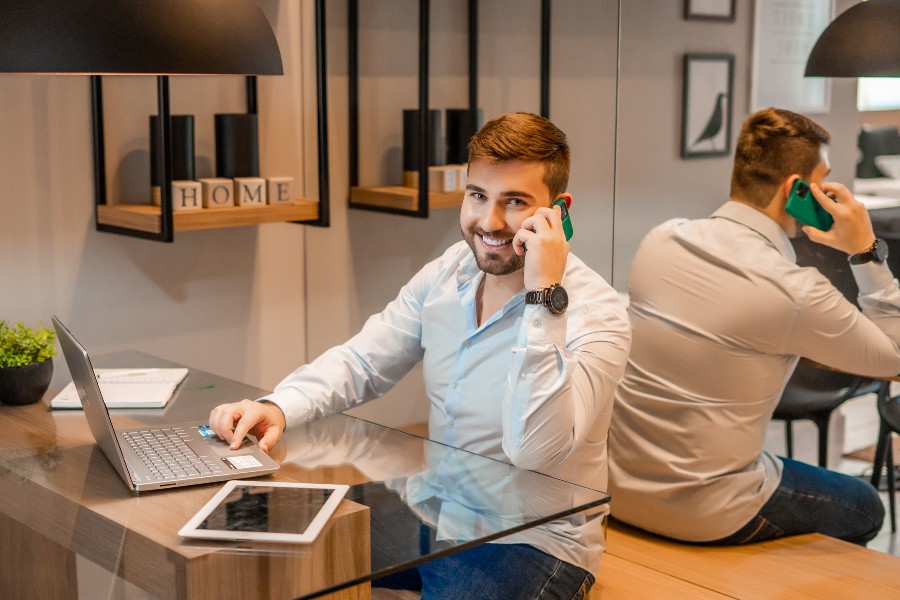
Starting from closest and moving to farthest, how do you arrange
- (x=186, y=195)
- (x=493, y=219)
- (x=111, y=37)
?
(x=111, y=37), (x=493, y=219), (x=186, y=195)

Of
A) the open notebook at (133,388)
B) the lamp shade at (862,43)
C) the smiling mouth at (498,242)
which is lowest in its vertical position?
the open notebook at (133,388)

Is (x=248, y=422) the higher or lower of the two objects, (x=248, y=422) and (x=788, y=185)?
the lower

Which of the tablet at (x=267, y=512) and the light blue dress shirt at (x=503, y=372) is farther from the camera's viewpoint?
the light blue dress shirt at (x=503, y=372)

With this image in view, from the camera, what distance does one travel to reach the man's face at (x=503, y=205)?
196 centimetres

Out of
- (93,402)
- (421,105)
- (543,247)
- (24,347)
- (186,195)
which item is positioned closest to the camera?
(93,402)

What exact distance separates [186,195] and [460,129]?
84cm

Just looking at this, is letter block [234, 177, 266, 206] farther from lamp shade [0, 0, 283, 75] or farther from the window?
the window

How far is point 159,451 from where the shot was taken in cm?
179

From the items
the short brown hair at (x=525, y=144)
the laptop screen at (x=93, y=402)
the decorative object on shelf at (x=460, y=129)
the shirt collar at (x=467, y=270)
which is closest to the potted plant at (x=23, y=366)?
the laptop screen at (x=93, y=402)

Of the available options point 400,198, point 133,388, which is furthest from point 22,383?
point 400,198

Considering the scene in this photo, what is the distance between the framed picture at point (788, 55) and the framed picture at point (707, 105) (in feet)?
0.26

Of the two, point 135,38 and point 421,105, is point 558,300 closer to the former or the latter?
point 135,38

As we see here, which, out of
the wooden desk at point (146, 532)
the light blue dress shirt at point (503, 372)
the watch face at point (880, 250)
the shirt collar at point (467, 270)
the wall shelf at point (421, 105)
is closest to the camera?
the wooden desk at point (146, 532)

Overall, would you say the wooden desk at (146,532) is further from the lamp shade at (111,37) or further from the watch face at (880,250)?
the watch face at (880,250)
